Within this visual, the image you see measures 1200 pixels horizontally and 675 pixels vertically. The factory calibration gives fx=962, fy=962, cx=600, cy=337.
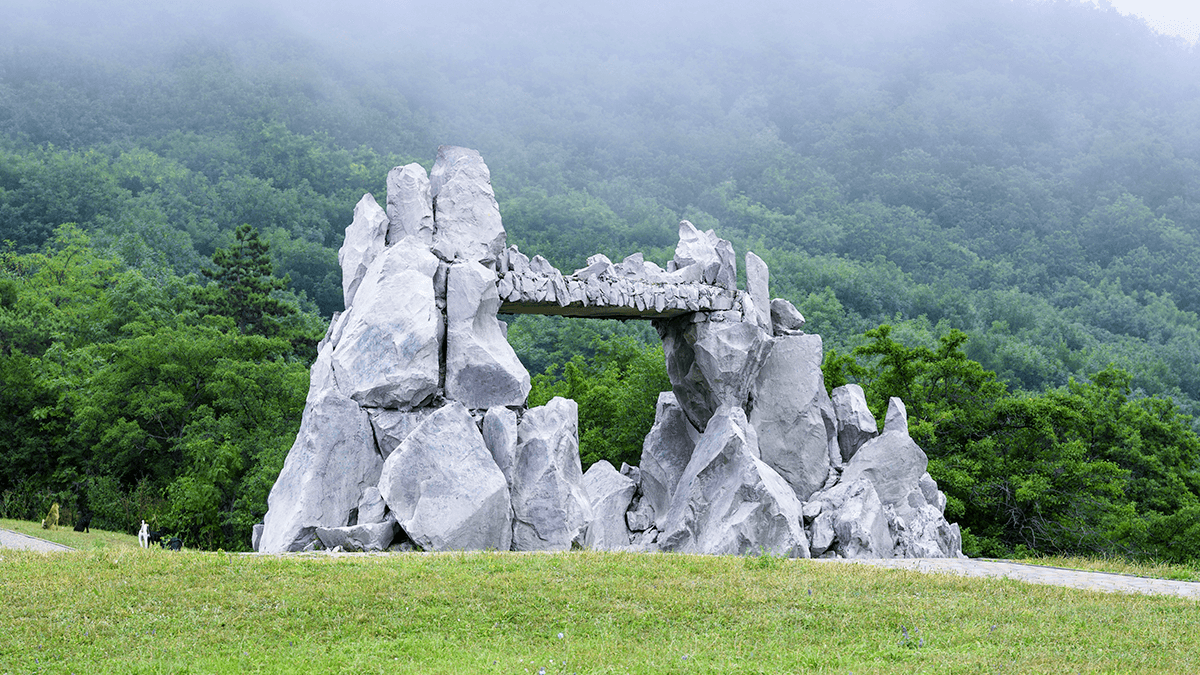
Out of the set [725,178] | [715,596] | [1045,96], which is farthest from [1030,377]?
[1045,96]

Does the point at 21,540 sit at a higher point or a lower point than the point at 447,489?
lower

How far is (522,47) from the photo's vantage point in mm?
82125

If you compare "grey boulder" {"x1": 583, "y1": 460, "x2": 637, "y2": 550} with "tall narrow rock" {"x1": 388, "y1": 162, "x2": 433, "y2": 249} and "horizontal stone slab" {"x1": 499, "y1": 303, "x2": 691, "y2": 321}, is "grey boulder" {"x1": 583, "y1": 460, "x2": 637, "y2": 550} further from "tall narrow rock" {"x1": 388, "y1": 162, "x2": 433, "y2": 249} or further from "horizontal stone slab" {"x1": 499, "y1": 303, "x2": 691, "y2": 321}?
"tall narrow rock" {"x1": 388, "y1": 162, "x2": 433, "y2": 249}

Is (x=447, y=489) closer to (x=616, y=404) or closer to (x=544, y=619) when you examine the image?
(x=544, y=619)

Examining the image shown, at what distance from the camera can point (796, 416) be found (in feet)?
52.3

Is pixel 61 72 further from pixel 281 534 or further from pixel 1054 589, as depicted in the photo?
pixel 1054 589

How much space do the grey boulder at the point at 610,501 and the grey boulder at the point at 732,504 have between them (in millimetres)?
1180

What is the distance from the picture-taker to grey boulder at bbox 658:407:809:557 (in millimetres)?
13539

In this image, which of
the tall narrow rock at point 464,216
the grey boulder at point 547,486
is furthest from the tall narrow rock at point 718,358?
the tall narrow rock at point 464,216

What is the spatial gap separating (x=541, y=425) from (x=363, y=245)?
356 centimetres

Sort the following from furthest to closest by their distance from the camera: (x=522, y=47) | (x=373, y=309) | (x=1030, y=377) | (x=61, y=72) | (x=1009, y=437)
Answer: (x=522, y=47) → (x=61, y=72) → (x=1030, y=377) → (x=1009, y=437) → (x=373, y=309)

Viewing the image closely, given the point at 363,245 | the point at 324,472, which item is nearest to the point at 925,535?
the point at 324,472

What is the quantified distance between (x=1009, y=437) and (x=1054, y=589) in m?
15.7

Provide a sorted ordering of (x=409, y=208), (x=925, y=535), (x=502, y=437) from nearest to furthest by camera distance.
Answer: (x=502, y=437)
(x=409, y=208)
(x=925, y=535)
